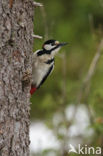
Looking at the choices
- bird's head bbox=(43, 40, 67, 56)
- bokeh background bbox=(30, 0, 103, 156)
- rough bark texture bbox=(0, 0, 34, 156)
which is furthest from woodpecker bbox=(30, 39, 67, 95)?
rough bark texture bbox=(0, 0, 34, 156)

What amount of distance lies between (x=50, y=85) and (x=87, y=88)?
8.12 feet

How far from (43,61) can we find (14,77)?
1.51m

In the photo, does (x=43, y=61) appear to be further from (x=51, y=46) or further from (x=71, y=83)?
(x=71, y=83)

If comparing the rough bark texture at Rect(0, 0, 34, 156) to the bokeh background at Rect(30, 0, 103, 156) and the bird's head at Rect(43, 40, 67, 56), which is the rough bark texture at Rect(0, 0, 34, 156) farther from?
the bird's head at Rect(43, 40, 67, 56)

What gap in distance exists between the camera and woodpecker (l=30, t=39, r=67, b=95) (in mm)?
4832

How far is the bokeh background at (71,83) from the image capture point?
215 inches

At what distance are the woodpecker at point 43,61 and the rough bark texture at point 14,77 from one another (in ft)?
4.01

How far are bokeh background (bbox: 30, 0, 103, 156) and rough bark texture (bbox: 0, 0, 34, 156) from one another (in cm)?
102

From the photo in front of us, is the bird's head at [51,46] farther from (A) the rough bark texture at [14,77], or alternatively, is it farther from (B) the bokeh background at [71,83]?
(A) the rough bark texture at [14,77]

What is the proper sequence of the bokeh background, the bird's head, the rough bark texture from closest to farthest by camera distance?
the rough bark texture → the bird's head → the bokeh background

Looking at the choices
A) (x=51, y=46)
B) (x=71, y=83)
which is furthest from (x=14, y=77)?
(x=71, y=83)

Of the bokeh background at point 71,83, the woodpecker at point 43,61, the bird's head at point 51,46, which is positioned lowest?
the bokeh background at point 71,83

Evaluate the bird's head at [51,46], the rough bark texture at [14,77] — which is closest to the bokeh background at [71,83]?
the bird's head at [51,46]

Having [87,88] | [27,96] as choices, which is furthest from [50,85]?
[27,96]
